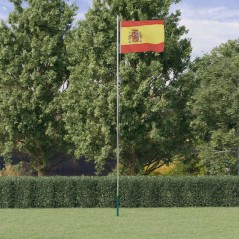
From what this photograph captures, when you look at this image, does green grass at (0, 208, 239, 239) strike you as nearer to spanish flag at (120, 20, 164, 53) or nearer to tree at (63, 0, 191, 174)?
tree at (63, 0, 191, 174)

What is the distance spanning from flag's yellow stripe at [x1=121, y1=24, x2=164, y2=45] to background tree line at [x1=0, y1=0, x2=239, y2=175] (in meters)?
6.14

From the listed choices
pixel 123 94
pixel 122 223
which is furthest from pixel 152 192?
pixel 122 223

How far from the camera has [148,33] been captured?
24594 mm

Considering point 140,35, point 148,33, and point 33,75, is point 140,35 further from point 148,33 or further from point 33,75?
point 33,75

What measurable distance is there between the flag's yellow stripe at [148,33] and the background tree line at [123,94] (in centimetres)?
614

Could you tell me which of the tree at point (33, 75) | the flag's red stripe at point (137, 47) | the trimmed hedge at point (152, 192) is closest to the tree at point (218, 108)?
the trimmed hedge at point (152, 192)

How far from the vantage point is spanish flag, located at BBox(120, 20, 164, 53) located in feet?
80.4

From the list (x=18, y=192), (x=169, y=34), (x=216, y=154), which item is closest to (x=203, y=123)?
(x=216, y=154)

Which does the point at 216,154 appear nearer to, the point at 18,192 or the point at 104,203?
the point at 104,203

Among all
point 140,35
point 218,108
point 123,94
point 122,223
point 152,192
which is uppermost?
point 140,35

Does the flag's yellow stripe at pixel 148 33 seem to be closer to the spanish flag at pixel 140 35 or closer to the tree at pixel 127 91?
the spanish flag at pixel 140 35

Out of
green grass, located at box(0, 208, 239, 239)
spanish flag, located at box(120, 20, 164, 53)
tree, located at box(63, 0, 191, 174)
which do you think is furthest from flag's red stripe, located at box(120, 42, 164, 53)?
green grass, located at box(0, 208, 239, 239)

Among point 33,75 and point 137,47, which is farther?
point 33,75

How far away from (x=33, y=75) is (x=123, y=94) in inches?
293
